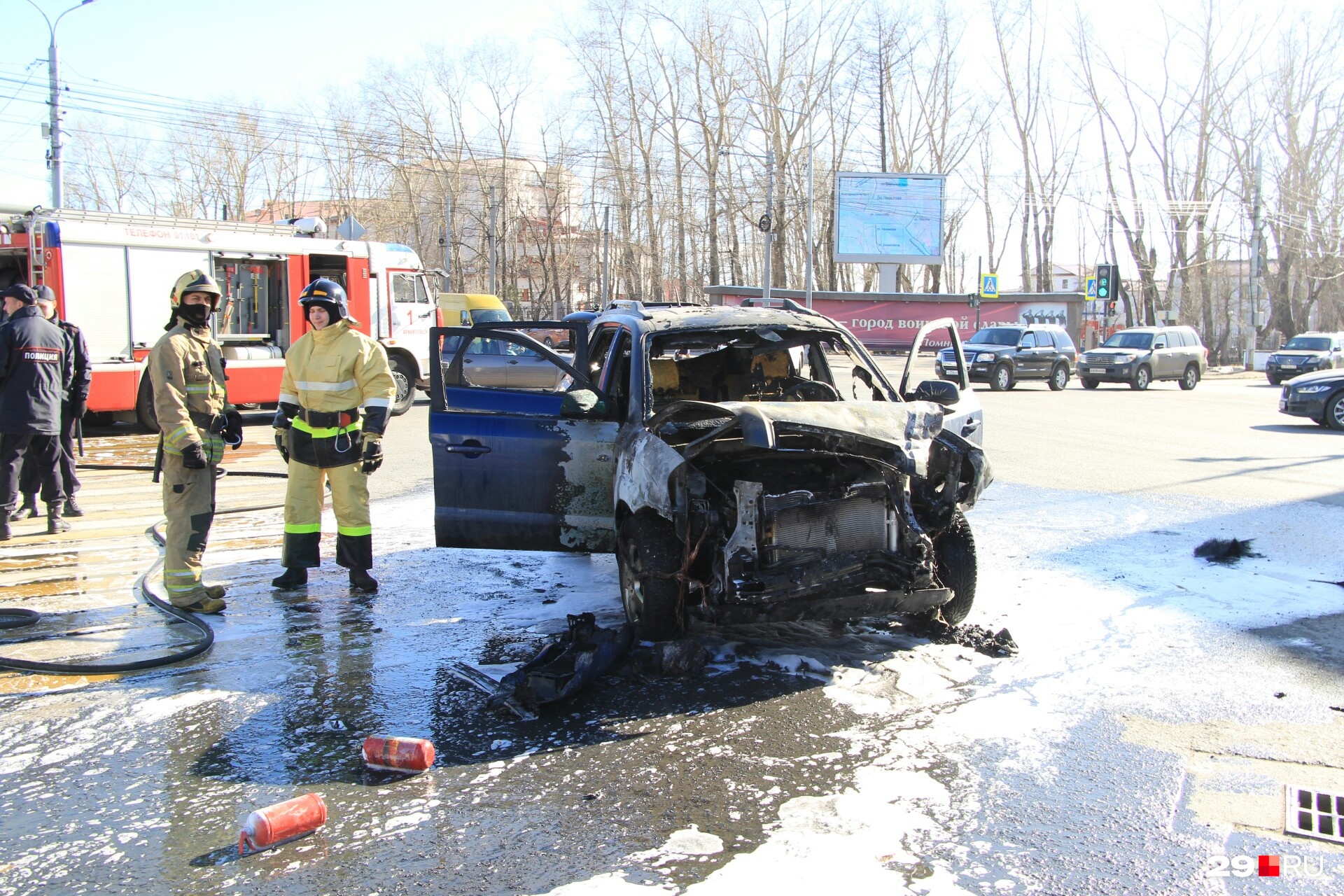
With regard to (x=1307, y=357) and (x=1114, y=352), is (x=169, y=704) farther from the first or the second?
(x=1307, y=357)

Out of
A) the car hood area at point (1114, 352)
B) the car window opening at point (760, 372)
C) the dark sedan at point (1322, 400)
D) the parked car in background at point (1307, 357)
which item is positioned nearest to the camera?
the car window opening at point (760, 372)

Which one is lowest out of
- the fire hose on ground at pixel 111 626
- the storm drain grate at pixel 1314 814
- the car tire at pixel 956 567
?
the storm drain grate at pixel 1314 814

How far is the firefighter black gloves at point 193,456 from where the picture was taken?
5.68 m

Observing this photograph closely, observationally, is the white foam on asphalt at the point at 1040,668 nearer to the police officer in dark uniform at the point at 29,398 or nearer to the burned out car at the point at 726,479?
the burned out car at the point at 726,479

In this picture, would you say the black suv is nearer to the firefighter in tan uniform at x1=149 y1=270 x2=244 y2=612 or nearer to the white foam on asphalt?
the white foam on asphalt

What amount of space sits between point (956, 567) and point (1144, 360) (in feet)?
78.4

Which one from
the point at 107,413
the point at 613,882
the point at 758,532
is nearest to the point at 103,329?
the point at 107,413

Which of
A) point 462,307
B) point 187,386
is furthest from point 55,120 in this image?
point 187,386

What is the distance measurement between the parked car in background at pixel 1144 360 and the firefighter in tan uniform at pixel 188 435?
24.3m

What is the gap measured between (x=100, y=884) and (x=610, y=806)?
60.4 inches

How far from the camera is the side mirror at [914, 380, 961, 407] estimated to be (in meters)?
5.52

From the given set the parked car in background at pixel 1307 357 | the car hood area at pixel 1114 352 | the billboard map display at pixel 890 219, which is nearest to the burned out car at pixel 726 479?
the car hood area at pixel 1114 352

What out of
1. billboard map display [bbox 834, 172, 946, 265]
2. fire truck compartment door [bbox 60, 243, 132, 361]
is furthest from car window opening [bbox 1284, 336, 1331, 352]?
fire truck compartment door [bbox 60, 243, 132, 361]

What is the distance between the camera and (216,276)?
50.6ft
